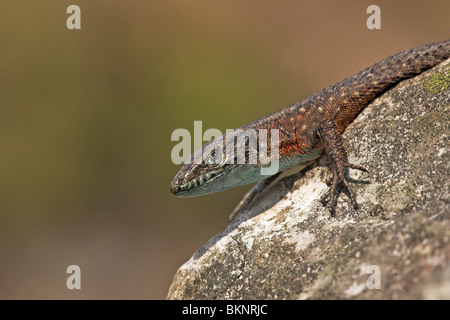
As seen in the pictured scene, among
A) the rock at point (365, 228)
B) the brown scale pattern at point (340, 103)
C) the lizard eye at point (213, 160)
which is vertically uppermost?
the brown scale pattern at point (340, 103)

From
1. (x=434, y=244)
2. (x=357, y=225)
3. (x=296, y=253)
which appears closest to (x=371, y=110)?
(x=357, y=225)

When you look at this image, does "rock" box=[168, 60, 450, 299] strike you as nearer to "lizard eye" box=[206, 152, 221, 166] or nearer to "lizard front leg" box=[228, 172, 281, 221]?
"lizard front leg" box=[228, 172, 281, 221]

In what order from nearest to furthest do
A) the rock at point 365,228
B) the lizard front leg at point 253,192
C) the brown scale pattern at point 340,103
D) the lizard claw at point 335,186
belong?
the rock at point 365,228
the lizard claw at point 335,186
the brown scale pattern at point 340,103
the lizard front leg at point 253,192

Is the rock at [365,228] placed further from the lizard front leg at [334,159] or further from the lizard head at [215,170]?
the lizard head at [215,170]

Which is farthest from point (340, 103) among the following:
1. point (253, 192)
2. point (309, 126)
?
point (253, 192)

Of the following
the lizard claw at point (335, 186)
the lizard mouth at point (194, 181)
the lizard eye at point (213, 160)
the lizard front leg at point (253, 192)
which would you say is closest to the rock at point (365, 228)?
the lizard claw at point (335, 186)
